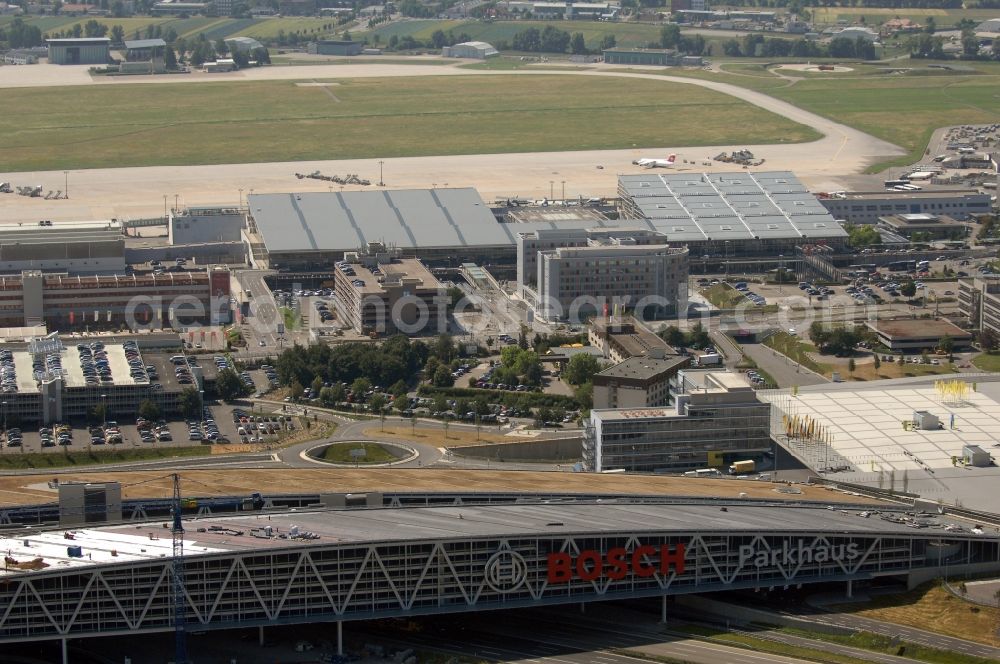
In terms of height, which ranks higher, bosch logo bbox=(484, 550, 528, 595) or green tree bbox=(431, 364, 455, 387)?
bosch logo bbox=(484, 550, 528, 595)

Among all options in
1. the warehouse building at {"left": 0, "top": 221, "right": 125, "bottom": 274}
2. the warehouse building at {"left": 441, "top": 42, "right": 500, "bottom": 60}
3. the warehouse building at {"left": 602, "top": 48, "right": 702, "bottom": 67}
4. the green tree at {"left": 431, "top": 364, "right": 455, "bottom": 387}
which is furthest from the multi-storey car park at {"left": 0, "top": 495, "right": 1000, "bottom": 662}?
the warehouse building at {"left": 441, "top": 42, "right": 500, "bottom": 60}

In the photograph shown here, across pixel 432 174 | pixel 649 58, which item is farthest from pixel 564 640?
pixel 649 58

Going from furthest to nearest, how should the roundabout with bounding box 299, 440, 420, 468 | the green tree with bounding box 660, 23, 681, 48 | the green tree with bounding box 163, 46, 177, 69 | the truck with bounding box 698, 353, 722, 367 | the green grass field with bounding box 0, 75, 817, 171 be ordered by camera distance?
the green tree with bounding box 660, 23, 681, 48, the green tree with bounding box 163, 46, 177, 69, the green grass field with bounding box 0, 75, 817, 171, the truck with bounding box 698, 353, 722, 367, the roundabout with bounding box 299, 440, 420, 468

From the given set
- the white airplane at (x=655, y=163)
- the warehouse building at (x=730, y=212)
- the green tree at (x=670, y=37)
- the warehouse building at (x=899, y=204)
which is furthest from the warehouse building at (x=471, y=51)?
the warehouse building at (x=899, y=204)

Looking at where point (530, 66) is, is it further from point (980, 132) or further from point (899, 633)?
point (899, 633)

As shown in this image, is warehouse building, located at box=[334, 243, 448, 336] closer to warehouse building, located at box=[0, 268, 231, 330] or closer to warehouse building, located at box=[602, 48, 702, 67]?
warehouse building, located at box=[0, 268, 231, 330]

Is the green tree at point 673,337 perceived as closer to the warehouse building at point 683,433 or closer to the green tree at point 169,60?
the warehouse building at point 683,433
